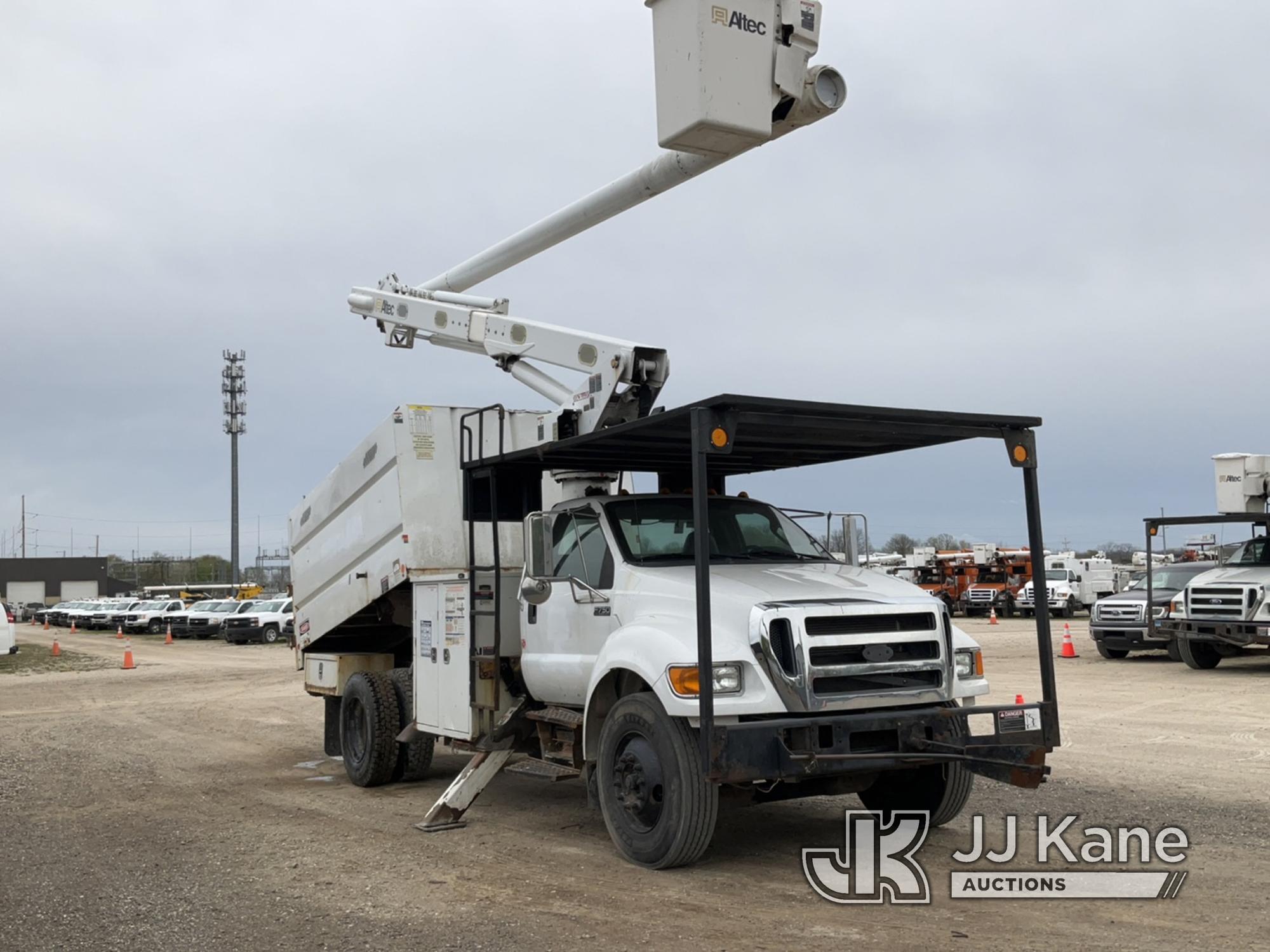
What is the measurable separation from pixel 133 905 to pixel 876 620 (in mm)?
4449

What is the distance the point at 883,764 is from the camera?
665 cm

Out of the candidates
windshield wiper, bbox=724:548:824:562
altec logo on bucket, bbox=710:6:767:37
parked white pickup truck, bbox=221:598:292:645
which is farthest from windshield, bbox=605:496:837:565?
parked white pickup truck, bbox=221:598:292:645

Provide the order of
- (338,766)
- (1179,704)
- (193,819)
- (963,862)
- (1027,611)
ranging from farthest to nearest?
(1027,611)
(1179,704)
(338,766)
(193,819)
(963,862)

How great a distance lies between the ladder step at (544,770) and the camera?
27.1 feet

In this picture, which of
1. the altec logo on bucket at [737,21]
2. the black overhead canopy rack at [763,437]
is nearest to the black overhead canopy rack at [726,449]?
the black overhead canopy rack at [763,437]

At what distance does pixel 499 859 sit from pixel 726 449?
303cm

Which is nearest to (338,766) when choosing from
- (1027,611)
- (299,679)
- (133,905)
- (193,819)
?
(193,819)

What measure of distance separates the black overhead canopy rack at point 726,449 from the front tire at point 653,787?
0.36 meters

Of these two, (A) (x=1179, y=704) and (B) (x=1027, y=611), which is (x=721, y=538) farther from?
(B) (x=1027, y=611)

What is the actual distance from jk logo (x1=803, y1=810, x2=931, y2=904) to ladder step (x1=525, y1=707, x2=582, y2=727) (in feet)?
5.76

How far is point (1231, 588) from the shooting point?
18.8 meters

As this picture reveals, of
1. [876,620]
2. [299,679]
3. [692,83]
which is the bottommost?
[299,679]

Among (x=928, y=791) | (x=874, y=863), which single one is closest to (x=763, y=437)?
(x=928, y=791)

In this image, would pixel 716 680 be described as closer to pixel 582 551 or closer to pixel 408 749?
pixel 582 551
